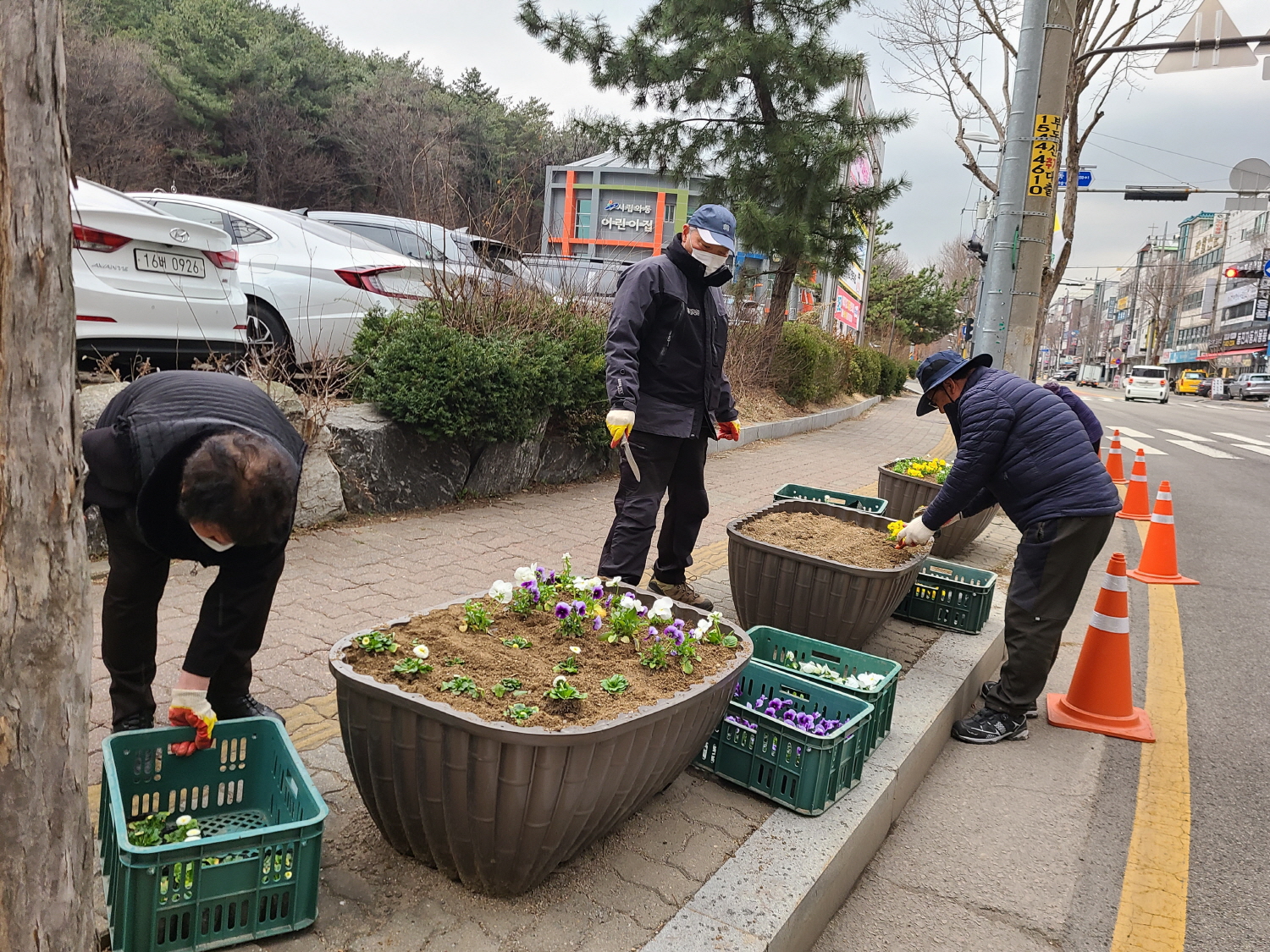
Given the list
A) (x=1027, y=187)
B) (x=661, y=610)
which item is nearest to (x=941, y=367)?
(x=661, y=610)

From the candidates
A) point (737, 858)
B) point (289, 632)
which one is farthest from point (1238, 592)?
point (289, 632)

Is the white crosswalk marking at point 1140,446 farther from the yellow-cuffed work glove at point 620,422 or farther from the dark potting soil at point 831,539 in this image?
the yellow-cuffed work glove at point 620,422

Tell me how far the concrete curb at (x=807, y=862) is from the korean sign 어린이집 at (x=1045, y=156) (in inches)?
230

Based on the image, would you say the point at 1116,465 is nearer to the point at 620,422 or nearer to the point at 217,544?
the point at 620,422

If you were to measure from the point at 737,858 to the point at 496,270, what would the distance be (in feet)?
18.9

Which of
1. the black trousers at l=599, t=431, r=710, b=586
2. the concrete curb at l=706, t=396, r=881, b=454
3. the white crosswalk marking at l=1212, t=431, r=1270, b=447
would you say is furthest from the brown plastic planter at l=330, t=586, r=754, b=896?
the white crosswalk marking at l=1212, t=431, r=1270, b=447

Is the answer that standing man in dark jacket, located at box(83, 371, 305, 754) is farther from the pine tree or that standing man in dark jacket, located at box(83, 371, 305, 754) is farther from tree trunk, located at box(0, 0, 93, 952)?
the pine tree

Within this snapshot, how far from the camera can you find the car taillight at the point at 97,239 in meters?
4.88

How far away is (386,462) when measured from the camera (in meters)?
5.99

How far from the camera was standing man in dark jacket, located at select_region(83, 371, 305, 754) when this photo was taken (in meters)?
2.01

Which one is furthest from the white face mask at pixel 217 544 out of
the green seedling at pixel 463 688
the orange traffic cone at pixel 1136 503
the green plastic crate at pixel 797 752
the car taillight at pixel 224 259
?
the orange traffic cone at pixel 1136 503

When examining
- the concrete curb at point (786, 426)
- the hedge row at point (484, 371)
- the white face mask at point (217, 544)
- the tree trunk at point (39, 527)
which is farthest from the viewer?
the concrete curb at point (786, 426)

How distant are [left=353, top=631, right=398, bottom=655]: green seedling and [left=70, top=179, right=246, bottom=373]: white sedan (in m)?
3.46

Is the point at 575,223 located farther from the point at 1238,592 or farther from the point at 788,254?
the point at 1238,592
